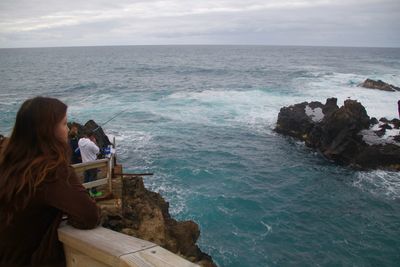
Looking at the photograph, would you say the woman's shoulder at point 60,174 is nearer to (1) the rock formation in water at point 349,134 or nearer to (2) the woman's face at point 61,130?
(2) the woman's face at point 61,130

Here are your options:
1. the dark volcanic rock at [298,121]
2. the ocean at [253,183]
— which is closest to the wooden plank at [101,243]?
the ocean at [253,183]

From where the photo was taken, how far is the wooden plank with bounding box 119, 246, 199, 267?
1.75m

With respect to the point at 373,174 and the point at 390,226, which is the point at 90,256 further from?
the point at 373,174

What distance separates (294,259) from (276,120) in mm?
19075

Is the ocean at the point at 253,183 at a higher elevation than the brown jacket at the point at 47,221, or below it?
below

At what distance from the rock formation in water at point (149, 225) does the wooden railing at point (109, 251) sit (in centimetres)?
424

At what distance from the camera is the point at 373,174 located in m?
Result: 19.7

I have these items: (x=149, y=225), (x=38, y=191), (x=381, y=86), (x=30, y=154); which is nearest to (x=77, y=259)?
(x=38, y=191)

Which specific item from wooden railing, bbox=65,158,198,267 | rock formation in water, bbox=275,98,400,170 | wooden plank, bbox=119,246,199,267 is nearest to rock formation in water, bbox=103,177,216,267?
wooden railing, bbox=65,158,198,267

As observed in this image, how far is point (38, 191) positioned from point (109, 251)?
1.63 feet

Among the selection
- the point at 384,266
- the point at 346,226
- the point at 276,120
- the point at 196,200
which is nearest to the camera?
the point at 384,266

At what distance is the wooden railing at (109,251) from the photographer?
5.86 ft

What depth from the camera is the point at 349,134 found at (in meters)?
22.0

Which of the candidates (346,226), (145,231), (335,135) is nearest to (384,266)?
(346,226)
